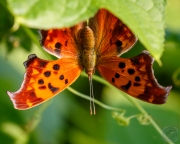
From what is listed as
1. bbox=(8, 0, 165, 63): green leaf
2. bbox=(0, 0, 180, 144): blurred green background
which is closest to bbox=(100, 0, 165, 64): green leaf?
bbox=(8, 0, 165, 63): green leaf

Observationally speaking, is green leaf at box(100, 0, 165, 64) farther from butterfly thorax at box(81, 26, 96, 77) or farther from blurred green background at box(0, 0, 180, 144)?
blurred green background at box(0, 0, 180, 144)

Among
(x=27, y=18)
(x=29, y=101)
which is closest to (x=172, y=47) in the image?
(x=29, y=101)

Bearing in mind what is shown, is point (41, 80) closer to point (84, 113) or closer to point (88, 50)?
point (88, 50)

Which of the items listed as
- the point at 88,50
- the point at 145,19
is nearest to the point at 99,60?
the point at 88,50

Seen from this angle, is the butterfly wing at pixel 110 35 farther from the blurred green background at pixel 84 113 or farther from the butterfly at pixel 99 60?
the blurred green background at pixel 84 113

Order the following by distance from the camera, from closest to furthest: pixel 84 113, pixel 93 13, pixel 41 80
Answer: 1. pixel 93 13
2. pixel 41 80
3. pixel 84 113

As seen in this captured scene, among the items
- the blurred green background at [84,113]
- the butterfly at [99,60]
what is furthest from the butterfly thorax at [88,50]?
the blurred green background at [84,113]
